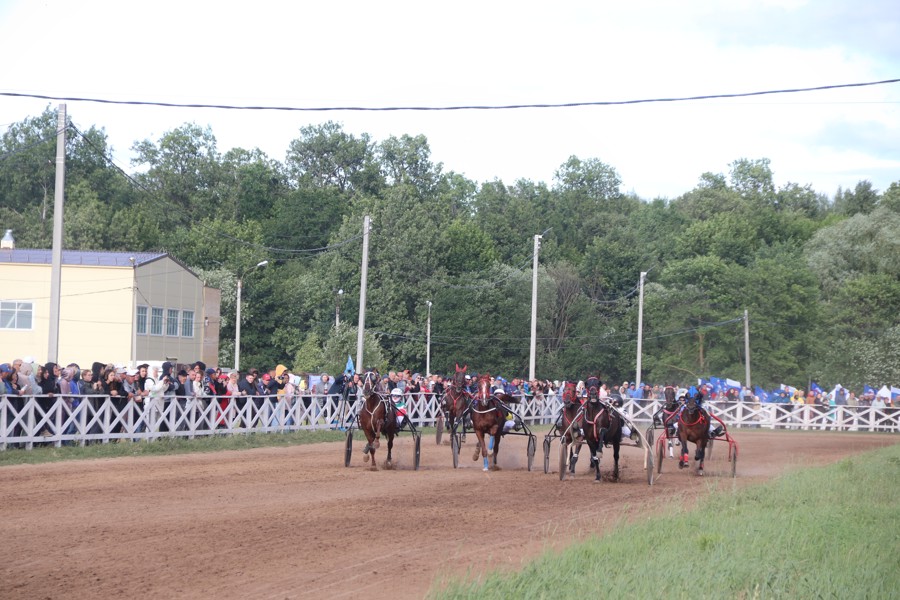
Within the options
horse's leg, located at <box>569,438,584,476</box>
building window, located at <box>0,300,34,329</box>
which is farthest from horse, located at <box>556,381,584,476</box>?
building window, located at <box>0,300,34,329</box>

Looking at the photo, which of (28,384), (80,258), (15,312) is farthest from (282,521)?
(80,258)

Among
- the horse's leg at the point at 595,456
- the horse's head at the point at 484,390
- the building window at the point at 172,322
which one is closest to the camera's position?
the horse's leg at the point at 595,456

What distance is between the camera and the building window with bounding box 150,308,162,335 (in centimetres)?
5253

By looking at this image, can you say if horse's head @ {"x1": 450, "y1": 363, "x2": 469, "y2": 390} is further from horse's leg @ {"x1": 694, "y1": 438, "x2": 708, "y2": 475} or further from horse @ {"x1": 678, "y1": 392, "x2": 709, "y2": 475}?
horse's leg @ {"x1": 694, "y1": 438, "x2": 708, "y2": 475}

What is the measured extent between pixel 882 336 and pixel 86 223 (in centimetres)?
5204

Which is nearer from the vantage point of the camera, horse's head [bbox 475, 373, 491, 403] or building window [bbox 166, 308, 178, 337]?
horse's head [bbox 475, 373, 491, 403]

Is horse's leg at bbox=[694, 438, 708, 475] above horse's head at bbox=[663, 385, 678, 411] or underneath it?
underneath

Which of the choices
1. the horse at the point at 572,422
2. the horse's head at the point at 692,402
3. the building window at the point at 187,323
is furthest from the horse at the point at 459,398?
the building window at the point at 187,323

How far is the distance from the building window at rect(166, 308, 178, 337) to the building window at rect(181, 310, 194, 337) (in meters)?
0.67

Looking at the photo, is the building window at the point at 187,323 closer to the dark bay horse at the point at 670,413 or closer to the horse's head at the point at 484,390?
the dark bay horse at the point at 670,413

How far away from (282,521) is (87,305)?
135 feet

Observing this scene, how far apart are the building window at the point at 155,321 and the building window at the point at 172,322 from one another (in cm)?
87

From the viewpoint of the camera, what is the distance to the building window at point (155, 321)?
52.5 metres

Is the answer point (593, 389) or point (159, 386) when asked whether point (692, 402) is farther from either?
point (159, 386)
